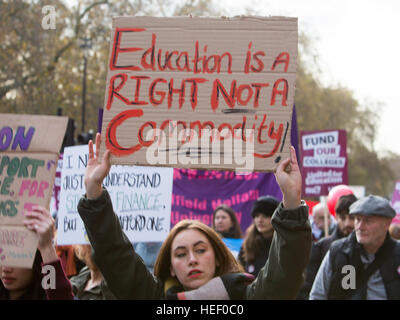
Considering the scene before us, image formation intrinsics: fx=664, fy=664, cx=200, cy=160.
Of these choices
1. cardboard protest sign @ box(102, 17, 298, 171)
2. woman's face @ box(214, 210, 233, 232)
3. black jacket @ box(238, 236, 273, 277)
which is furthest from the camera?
woman's face @ box(214, 210, 233, 232)

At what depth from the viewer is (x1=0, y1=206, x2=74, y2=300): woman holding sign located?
2885mm

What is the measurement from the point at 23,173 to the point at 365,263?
7.82 feet

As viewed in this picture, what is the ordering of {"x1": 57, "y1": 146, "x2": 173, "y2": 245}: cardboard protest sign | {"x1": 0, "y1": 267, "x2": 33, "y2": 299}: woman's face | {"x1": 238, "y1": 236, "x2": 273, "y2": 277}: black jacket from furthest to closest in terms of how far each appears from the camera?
{"x1": 238, "y1": 236, "x2": 273, "y2": 277}: black jacket < {"x1": 57, "y1": 146, "x2": 173, "y2": 245}: cardboard protest sign < {"x1": 0, "y1": 267, "x2": 33, "y2": 299}: woman's face

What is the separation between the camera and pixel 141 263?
293 centimetres

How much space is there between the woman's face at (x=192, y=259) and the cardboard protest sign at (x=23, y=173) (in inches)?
24.6

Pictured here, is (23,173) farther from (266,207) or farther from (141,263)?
(266,207)

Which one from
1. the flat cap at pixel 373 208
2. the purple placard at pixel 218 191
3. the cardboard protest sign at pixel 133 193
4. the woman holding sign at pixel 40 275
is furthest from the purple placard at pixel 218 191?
the woman holding sign at pixel 40 275

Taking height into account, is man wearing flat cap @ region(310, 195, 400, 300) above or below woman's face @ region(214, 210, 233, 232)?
below

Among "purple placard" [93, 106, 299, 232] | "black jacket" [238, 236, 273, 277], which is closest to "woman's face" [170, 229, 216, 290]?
"black jacket" [238, 236, 273, 277]

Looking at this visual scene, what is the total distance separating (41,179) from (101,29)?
62.5 ft

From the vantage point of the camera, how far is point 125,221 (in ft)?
16.9

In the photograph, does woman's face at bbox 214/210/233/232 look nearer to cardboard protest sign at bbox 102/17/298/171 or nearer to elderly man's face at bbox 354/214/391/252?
elderly man's face at bbox 354/214/391/252

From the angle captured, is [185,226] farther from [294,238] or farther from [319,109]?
[319,109]

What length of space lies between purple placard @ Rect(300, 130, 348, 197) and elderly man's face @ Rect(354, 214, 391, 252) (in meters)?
4.60
